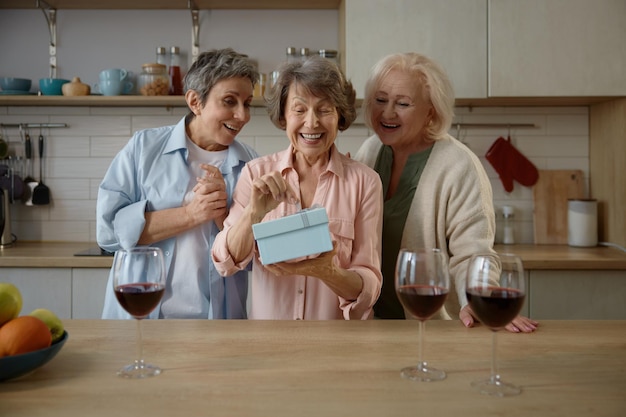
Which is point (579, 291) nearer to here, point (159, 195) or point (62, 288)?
point (159, 195)

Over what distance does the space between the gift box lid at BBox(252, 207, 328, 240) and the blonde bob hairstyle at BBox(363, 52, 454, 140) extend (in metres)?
0.87

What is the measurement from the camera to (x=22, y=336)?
108cm

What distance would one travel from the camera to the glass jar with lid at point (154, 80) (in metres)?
3.31

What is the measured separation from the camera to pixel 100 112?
358 centimetres

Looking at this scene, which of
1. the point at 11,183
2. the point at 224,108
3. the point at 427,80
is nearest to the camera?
the point at 224,108

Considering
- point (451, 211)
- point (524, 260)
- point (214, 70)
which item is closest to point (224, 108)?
point (214, 70)

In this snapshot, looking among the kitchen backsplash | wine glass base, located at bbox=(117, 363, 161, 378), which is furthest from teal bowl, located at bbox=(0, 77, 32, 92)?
wine glass base, located at bbox=(117, 363, 161, 378)

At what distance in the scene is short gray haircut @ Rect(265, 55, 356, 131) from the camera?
176 centimetres

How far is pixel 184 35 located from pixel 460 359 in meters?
2.79

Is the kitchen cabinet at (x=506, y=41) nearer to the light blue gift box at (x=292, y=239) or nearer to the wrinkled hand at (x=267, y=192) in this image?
the wrinkled hand at (x=267, y=192)

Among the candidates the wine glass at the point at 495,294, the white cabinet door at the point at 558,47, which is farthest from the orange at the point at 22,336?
the white cabinet door at the point at 558,47

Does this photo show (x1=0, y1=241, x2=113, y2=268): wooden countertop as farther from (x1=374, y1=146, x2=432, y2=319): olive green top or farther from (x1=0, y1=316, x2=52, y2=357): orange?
(x1=0, y1=316, x2=52, y2=357): orange

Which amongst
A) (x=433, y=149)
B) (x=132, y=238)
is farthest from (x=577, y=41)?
(x=132, y=238)

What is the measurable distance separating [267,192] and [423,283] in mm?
575
